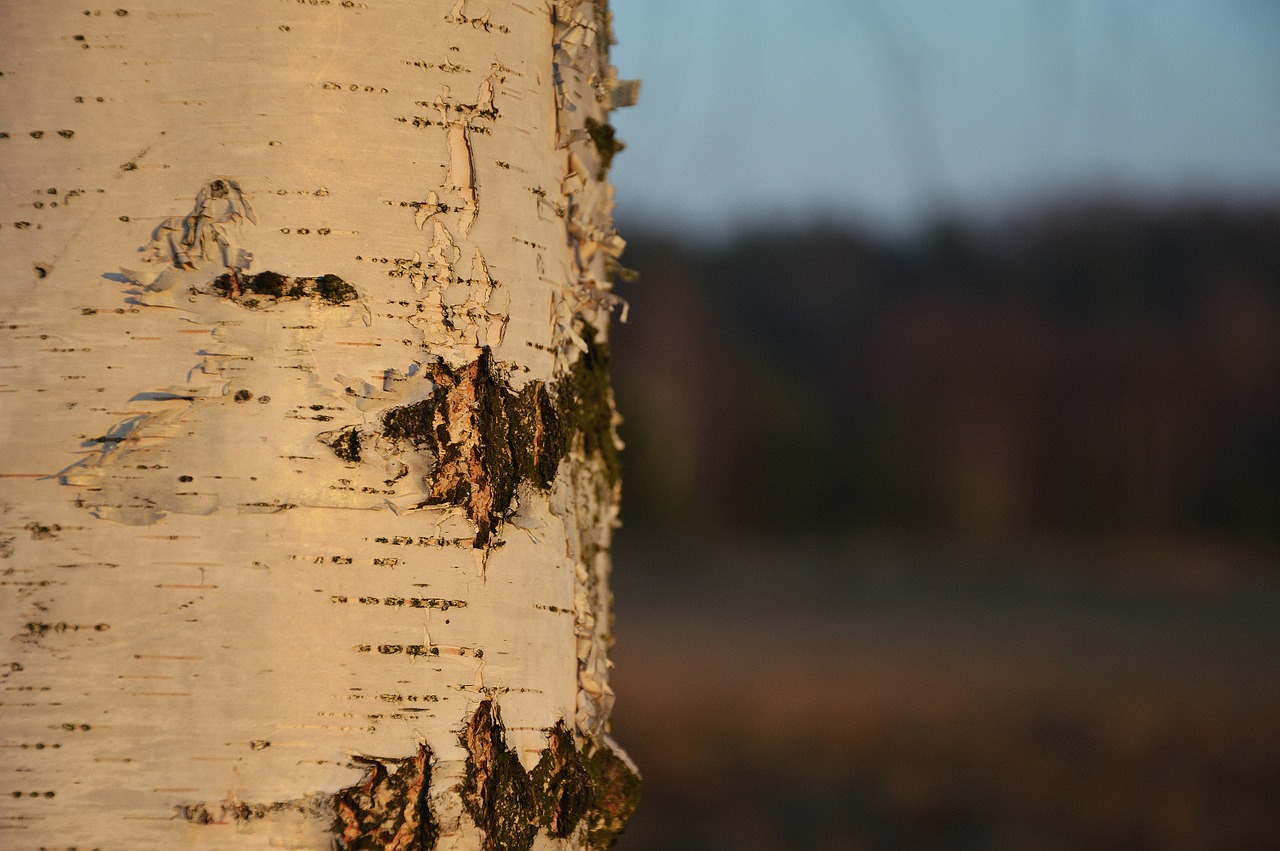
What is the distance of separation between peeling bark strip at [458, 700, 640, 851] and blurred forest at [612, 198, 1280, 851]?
246 centimetres

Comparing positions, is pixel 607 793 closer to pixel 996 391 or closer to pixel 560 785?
pixel 560 785

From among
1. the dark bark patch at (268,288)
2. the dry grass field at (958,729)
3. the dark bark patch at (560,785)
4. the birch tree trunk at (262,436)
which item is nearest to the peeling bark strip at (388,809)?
the birch tree trunk at (262,436)

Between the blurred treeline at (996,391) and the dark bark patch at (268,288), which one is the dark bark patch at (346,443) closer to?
the dark bark patch at (268,288)

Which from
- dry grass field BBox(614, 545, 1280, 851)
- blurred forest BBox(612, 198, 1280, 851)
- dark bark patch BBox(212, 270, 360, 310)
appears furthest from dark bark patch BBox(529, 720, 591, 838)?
dry grass field BBox(614, 545, 1280, 851)

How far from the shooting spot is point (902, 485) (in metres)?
24.3

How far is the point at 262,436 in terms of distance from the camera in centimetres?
117

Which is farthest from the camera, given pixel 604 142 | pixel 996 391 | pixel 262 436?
pixel 996 391

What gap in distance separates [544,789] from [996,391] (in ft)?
92.9

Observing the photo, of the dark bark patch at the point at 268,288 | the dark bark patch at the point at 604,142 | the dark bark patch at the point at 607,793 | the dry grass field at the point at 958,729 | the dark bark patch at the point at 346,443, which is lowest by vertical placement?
the dry grass field at the point at 958,729

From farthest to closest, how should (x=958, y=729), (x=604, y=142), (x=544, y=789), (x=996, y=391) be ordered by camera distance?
(x=996, y=391)
(x=958, y=729)
(x=604, y=142)
(x=544, y=789)

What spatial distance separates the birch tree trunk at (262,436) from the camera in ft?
3.74

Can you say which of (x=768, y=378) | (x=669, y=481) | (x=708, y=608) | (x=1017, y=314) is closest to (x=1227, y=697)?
(x=708, y=608)

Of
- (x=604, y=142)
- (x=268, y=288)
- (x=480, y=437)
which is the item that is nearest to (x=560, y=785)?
(x=480, y=437)

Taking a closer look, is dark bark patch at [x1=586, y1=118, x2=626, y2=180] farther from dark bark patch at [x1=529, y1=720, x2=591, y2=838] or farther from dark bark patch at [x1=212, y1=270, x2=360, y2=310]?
dark bark patch at [x1=529, y1=720, x2=591, y2=838]
